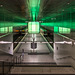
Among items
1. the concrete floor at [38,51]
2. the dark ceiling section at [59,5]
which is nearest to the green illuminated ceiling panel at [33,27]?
the concrete floor at [38,51]

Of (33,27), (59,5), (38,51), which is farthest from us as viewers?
(38,51)

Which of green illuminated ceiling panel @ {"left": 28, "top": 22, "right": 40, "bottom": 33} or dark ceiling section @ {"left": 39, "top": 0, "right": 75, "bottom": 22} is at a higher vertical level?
dark ceiling section @ {"left": 39, "top": 0, "right": 75, "bottom": 22}

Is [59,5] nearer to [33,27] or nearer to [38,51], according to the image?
[33,27]

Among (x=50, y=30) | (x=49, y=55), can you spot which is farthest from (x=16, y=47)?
(x=50, y=30)

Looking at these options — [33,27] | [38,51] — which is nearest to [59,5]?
[33,27]

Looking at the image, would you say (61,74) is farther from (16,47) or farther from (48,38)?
(48,38)

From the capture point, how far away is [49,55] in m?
17.4

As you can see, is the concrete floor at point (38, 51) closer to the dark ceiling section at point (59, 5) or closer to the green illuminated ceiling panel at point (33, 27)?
the green illuminated ceiling panel at point (33, 27)

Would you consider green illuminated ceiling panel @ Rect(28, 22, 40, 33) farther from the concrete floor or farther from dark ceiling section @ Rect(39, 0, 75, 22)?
dark ceiling section @ Rect(39, 0, 75, 22)

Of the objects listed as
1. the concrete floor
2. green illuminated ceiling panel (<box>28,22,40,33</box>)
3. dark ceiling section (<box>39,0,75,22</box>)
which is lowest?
the concrete floor

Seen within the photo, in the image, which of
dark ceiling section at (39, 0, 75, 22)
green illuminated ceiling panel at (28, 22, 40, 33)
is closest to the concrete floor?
green illuminated ceiling panel at (28, 22, 40, 33)

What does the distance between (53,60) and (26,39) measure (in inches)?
148

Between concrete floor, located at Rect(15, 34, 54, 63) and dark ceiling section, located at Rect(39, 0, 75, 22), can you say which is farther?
concrete floor, located at Rect(15, 34, 54, 63)

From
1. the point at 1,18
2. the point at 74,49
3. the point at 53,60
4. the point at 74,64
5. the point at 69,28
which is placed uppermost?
the point at 1,18
